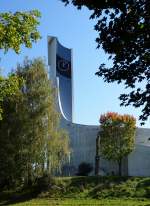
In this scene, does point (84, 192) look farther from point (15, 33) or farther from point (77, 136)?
point (77, 136)

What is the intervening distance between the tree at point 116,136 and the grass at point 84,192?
2309 cm

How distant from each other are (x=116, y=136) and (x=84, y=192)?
2911cm

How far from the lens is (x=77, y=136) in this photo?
85000 millimetres

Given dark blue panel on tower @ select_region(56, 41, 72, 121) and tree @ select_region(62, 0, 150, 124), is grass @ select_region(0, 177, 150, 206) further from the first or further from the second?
dark blue panel on tower @ select_region(56, 41, 72, 121)

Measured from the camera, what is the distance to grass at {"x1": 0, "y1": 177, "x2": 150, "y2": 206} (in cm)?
3644

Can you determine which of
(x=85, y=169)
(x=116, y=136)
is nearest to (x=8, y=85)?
(x=116, y=136)

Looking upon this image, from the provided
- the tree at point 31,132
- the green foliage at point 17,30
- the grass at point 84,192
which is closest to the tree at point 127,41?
the green foliage at point 17,30

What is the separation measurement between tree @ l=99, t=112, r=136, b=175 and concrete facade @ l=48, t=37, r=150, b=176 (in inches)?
247

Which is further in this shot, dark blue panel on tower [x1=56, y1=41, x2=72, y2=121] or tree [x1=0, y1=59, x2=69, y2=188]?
dark blue panel on tower [x1=56, y1=41, x2=72, y2=121]

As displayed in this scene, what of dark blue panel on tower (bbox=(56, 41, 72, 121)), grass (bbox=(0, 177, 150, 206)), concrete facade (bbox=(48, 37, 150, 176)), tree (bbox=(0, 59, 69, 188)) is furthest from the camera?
dark blue panel on tower (bbox=(56, 41, 72, 121))

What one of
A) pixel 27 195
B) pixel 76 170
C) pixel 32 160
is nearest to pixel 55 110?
pixel 32 160

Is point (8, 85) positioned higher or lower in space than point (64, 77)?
lower

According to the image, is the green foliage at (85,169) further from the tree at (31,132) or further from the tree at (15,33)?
the tree at (15,33)

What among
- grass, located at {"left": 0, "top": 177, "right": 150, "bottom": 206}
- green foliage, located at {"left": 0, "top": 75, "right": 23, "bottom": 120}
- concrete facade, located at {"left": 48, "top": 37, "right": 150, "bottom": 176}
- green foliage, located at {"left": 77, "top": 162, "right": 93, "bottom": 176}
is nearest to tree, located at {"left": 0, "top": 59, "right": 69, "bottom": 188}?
grass, located at {"left": 0, "top": 177, "right": 150, "bottom": 206}
